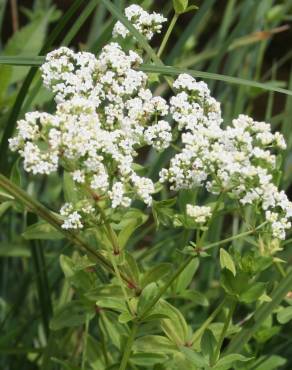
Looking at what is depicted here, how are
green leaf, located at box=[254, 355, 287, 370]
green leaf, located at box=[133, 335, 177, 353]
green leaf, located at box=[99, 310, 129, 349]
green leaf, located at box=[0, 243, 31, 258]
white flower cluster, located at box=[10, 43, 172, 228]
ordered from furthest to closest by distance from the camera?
green leaf, located at box=[0, 243, 31, 258]
green leaf, located at box=[254, 355, 287, 370]
green leaf, located at box=[99, 310, 129, 349]
green leaf, located at box=[133, 335, 177, 353]
white flower cluster, located at box=[10, 43, 172, 228]

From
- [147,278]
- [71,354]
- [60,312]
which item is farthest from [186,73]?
[71,354]

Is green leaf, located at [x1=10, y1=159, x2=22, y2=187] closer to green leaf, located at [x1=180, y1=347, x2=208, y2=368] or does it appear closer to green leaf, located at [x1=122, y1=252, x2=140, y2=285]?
green leaf, located at [x1=122, y1=252, x2=140, y2=285]

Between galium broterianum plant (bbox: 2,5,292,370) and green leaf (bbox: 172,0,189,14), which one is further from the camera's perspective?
green leaf (bbox: 172,0,189,14)

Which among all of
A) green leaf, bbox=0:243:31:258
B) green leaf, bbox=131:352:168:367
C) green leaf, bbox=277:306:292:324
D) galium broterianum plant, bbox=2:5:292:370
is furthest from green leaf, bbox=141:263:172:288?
green leaf, bbox=0:243:31:258

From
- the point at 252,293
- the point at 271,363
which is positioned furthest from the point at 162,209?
the point at 271,363

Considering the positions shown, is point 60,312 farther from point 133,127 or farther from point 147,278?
point 133,127

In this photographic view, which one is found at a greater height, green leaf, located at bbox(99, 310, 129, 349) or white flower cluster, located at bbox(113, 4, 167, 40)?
white flower cluster, located at bbox(113, 4, 167, 40)
